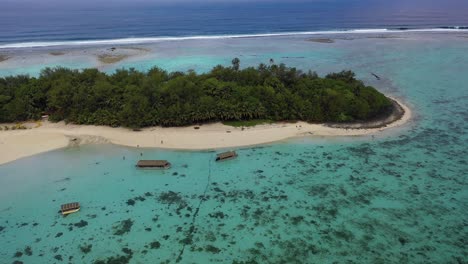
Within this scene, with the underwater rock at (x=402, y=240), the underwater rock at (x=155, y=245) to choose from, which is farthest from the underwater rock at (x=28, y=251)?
the underwater rock at (x=402, y=240)

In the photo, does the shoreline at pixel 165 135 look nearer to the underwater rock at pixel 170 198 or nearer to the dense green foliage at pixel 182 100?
the dense green foliage at pixel 182 100

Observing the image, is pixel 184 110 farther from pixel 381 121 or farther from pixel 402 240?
pixel 402 240

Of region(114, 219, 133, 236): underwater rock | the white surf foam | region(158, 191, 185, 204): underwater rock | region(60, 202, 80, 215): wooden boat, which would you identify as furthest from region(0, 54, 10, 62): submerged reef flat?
region(114, 219, 133, 236): underwater rock

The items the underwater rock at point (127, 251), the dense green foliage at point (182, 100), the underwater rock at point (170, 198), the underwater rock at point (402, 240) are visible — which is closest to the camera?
the underwater rock at point (127, 251)

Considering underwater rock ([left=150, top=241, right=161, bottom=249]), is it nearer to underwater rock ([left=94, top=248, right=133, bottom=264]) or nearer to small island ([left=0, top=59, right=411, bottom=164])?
underwater rock ([left=94, top=248, right=133, bottom=264])

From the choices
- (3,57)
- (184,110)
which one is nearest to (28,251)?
(184,110)
